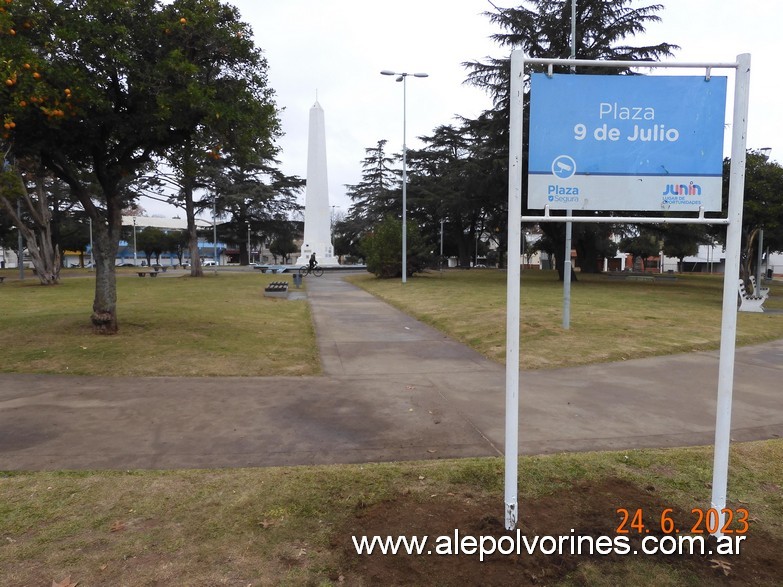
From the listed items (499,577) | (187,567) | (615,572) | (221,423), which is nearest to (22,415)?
(221,423)

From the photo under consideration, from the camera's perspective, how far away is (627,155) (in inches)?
123

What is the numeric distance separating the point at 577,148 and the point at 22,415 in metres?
5.69

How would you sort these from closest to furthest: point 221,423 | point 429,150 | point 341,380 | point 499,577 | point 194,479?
1. point 499,577
2. point 194,479
3. point 221,423
4. point 341,380
5. point 429,150

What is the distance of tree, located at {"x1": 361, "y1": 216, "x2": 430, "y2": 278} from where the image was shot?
32688 mm

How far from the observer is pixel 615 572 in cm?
273

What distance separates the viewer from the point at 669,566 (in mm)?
2779

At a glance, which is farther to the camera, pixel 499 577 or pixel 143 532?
pixel 143 532

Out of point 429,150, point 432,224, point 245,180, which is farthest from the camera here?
point 432,224

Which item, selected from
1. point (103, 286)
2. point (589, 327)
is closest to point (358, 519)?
point (103, 286)

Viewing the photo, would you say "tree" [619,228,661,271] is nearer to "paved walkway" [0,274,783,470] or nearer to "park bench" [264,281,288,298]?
"park bench" [264,281,288,298]

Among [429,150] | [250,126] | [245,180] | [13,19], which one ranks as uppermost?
[429,150]

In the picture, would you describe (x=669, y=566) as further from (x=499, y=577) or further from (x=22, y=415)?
(x=22, y=415)

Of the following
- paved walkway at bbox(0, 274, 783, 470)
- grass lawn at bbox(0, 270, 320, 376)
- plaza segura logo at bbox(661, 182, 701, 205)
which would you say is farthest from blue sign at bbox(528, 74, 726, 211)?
grass lawn at bbox(0, 270, 320, 376)

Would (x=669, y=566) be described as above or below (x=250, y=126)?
below
